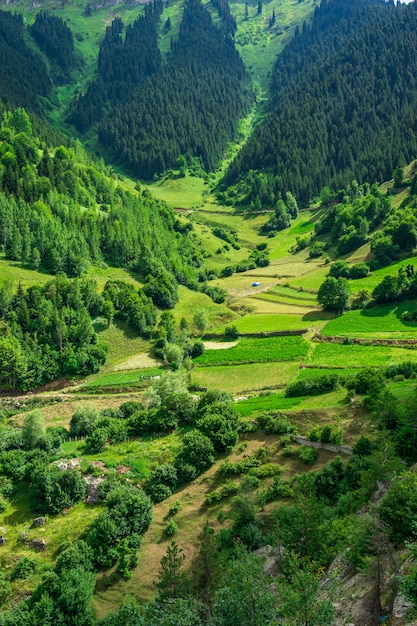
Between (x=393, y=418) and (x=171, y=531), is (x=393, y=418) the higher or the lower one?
the higher one

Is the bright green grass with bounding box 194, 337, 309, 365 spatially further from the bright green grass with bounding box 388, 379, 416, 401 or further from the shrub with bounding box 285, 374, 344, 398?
the bright green grass with bounding box 388, 379, 416, 401

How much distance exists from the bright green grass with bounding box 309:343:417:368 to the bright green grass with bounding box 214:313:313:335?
1659cm

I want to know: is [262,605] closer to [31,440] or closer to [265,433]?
[265,433]

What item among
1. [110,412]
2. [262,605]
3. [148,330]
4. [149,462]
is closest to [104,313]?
[148,330]

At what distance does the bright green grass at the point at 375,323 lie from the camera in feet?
359

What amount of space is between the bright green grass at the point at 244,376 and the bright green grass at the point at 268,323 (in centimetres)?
1965

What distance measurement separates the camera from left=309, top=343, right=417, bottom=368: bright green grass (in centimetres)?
9269

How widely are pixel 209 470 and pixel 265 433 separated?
9175mm

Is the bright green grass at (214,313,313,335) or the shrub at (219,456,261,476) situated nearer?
the shrub at (219,456,261,476)

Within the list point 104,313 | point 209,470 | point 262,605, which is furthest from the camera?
point 104,313

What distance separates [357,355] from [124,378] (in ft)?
161

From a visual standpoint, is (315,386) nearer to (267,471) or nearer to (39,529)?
(267,471)

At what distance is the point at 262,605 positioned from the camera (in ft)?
102

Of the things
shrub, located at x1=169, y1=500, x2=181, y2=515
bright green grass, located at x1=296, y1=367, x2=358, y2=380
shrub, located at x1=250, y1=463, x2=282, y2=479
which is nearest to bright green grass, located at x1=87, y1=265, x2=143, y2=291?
bright green grass, located at x1=296, y1=367, x2=358, y2=380
